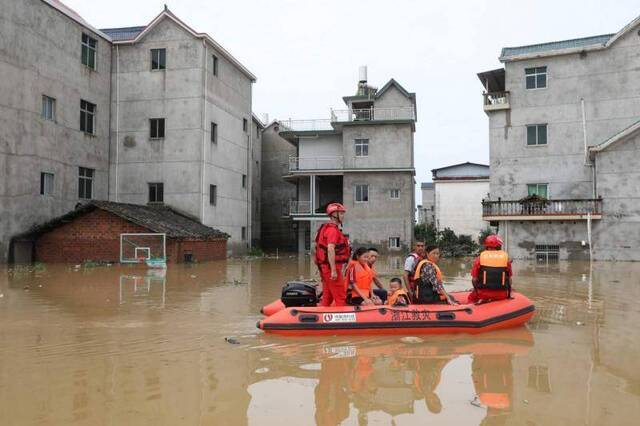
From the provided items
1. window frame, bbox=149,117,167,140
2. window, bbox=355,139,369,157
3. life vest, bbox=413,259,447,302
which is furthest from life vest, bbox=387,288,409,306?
window, bbox=355,139,369,157

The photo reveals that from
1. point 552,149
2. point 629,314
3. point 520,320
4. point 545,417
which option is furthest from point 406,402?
point 552,149

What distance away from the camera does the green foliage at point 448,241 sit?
103 ft

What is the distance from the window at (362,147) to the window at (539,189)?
10.1 m

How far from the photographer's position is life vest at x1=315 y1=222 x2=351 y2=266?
8086mm

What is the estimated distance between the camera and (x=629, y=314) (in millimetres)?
9812

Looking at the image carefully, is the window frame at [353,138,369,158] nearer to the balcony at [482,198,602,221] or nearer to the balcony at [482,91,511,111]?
the balcony at [482,91,511,111]

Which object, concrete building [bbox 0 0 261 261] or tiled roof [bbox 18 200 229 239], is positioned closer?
tiled roof [bbox 18 200 229 239]

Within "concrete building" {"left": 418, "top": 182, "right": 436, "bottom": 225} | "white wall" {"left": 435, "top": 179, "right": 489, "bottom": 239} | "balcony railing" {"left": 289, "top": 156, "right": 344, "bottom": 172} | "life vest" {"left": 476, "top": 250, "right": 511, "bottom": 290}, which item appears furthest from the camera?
"concrete building" {"left": 418, "top": 182, "right": 436, "bottom": 225}

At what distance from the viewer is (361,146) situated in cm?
3341

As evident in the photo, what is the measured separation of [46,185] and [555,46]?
25.0 meters

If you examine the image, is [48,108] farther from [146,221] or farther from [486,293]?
[486,293]

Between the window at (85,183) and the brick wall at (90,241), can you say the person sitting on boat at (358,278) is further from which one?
the window at (85,183)

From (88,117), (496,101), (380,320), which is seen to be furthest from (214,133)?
(380,320)

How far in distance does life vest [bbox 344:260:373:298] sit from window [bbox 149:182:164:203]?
2064cm
